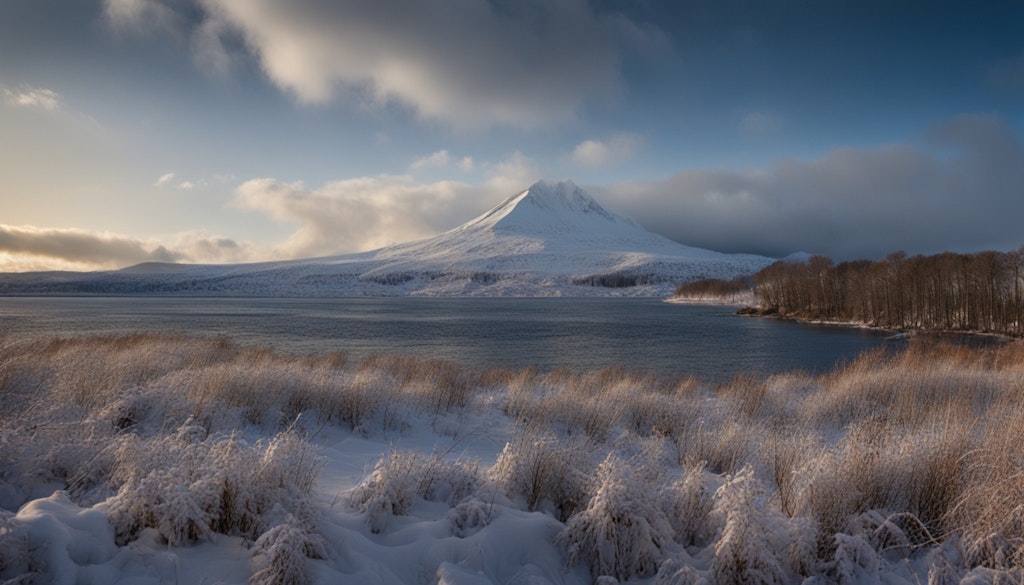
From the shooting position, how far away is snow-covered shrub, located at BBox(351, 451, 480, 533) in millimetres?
5578

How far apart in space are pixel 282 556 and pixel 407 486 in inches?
69.2

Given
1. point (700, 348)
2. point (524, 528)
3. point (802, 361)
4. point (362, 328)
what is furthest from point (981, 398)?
point (362, 328)

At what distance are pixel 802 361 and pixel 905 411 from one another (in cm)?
2467

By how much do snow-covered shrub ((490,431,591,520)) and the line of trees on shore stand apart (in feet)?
218

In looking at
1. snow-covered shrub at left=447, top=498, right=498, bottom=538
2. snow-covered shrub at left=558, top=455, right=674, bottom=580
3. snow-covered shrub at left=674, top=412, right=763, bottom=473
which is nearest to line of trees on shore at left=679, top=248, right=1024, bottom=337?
snow-covered shrub at left=674, top=412, right=763, bottom=473

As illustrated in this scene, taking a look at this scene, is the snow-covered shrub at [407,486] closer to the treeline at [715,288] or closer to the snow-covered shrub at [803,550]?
the snow-covered shrub at [803,550]

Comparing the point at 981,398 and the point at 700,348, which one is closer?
the point at 981,398

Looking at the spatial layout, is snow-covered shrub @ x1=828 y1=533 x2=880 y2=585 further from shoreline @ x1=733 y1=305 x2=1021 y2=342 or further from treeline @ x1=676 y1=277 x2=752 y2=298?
treeline @ x1=676 y1=277 x2=752 y2=298

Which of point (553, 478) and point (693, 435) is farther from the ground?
point (553, 478)

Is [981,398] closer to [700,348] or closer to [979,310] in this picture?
[700,348]

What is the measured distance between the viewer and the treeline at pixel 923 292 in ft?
182

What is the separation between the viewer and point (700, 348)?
3975 centimetres

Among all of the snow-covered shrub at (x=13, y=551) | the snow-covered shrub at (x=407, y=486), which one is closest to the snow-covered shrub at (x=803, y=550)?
the snow-covered shrub at (x=407, y=486)

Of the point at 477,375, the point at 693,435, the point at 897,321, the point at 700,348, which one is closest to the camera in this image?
the point at 693,435
